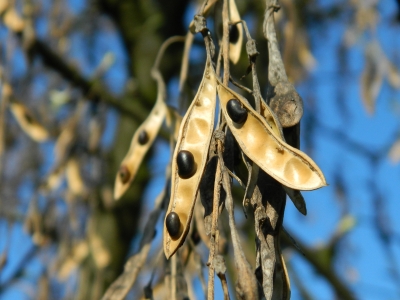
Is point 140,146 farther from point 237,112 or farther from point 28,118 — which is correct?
point 28,118

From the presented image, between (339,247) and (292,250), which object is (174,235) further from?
(339,247)

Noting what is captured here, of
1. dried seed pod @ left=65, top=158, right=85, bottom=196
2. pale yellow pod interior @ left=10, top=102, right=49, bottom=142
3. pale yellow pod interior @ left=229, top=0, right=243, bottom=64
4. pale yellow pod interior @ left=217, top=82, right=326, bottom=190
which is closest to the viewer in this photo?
pale yellow pod interior @ left=217, top=82, right=326, bottom=190

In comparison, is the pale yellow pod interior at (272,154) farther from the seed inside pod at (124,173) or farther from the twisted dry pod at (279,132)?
the seed inside pod at (124,173)

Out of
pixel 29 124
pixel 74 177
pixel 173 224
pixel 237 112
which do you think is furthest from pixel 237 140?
pixel 74 177

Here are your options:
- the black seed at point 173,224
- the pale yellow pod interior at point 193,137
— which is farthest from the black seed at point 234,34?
the black seed at point 173,224

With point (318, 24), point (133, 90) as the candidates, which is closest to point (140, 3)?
point (133, 90)

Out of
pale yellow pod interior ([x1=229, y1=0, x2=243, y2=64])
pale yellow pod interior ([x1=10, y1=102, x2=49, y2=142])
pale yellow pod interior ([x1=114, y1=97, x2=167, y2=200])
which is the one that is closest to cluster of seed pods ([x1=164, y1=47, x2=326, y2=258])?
pale yellow pod interior ([x1=229, y1=0, x2=243, y2=64])

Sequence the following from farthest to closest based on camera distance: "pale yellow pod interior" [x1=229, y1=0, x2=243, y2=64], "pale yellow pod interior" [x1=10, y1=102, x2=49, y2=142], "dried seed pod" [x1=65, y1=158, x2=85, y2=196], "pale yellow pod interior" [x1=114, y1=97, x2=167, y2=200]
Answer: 1. "dried seed pod" [x1=65, y1=158, x2=85, y2=196]
2. "pale yellow pod interior" [x1=10, y1=102, x2=49, y2=142]
3. "pale yellow pod interior" [x1=114, y1=97, x2=167, y2=200]
4. "pale yellow pod interior" [x1=229, y1=0, x2=243, y2=64]

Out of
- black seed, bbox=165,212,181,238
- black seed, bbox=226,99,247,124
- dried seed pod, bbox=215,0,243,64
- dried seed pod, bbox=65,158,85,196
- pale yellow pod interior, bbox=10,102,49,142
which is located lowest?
dried seed pod, bbox=65,158,85,196

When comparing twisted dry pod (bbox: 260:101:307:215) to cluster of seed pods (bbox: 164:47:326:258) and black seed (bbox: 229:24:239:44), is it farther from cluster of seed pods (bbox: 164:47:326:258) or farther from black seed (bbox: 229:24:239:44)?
black seed (bbox: 229:24:239:44)
